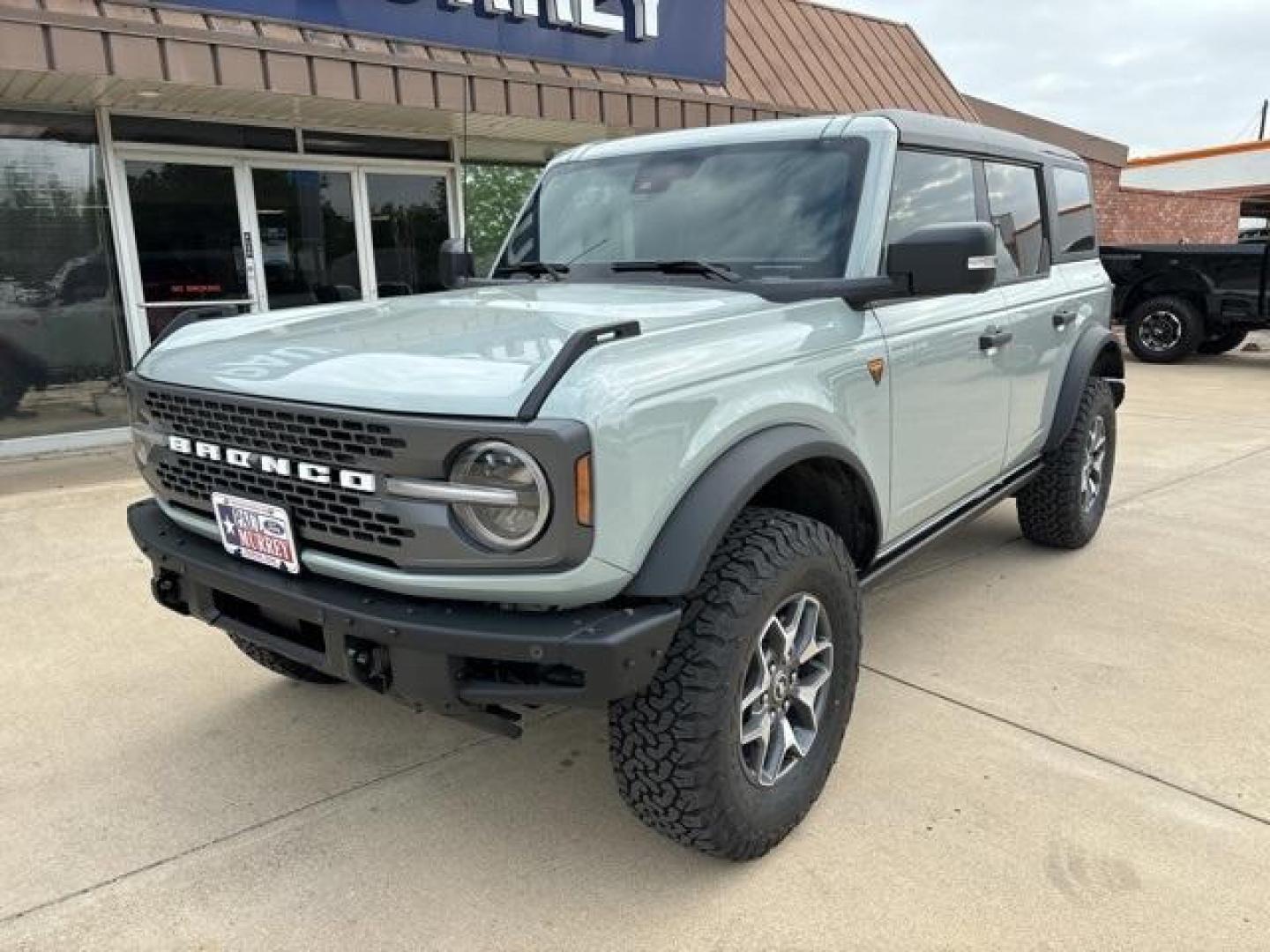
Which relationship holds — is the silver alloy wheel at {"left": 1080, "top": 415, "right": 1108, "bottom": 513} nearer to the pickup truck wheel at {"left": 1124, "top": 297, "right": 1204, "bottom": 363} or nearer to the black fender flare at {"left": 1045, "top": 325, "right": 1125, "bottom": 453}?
the black fender flare at {"left": 1045, "top": 325, "right": 1125, "bottom": 453}

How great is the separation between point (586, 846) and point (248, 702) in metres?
1.49

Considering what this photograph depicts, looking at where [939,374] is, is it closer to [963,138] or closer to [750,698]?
[963,138]

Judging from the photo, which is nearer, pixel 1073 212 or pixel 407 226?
pixel 1073 212

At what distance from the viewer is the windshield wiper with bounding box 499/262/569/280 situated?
138 inches

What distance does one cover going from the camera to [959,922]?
2221 mm

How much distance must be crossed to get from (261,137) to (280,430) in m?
6.82

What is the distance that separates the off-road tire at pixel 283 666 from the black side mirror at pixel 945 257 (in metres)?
2.19

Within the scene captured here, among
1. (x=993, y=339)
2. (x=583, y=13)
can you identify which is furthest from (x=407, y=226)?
(x=993, y=339)

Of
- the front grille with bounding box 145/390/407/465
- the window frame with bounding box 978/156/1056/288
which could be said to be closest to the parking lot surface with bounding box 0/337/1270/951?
the front grille with bounding box 145/390/407/465

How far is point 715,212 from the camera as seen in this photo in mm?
3246

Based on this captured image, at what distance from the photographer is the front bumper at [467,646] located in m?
1.94

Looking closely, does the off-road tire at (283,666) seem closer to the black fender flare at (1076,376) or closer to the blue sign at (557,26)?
the black fender flare at (1076,376)

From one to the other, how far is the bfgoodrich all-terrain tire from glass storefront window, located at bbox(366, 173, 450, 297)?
6112 millimetres

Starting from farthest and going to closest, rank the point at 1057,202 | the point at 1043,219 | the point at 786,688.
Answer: the point at 1057,202
the point at 1043,219
the point at 786,688
